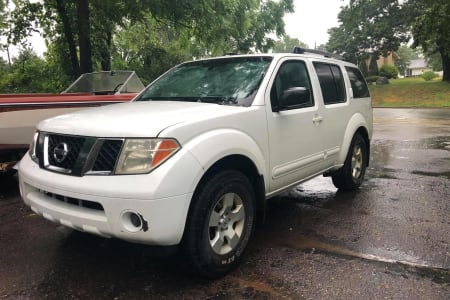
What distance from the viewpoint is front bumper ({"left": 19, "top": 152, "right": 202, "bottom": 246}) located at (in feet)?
8.86

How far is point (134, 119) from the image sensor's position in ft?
9.98

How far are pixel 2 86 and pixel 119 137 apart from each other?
12.3 meters

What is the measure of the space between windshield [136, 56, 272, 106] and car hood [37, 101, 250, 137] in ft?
0.81

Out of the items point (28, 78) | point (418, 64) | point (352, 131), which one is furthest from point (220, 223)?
point (418, 64)

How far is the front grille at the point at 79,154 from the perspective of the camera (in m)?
2.85

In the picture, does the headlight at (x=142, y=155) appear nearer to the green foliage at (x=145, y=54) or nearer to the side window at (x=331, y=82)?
the side window at (x=331, y=82)

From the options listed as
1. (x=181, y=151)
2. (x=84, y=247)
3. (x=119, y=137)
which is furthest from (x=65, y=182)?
(x=84, y=247)

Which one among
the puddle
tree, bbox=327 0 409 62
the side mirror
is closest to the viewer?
the puddle

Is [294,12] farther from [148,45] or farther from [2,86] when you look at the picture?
[2,86]

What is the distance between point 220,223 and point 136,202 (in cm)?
80

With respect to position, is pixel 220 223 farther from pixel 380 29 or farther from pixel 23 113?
pixel 380 29

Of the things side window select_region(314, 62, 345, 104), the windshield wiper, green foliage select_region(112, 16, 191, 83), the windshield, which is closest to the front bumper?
the windshield wiper

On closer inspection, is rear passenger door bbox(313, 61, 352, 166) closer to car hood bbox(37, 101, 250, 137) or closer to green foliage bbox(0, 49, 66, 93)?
car hood bbox(37, 101, 250, 137)

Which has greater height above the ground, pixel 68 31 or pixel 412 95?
pixel 68 31
